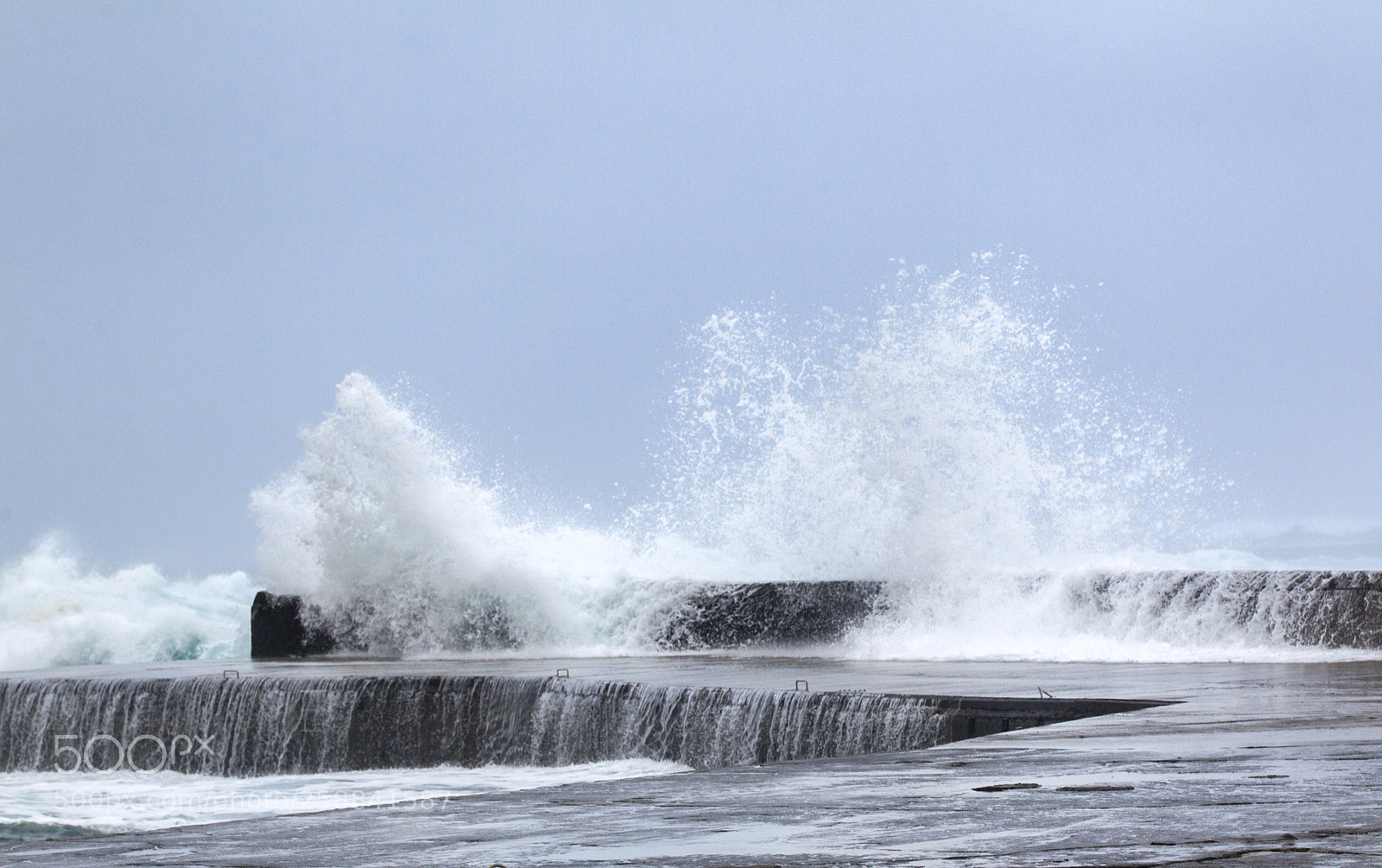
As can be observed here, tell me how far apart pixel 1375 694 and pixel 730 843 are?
13.3 ft

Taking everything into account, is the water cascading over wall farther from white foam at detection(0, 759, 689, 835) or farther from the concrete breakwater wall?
white foam at detection(0, 759, 689, 835)

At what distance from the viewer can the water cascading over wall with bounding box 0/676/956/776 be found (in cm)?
614

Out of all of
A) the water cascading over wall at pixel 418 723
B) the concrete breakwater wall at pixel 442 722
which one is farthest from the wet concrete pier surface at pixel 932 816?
the water cascading over wall at pixel 418 723

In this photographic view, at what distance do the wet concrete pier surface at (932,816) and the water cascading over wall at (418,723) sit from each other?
2.05 meters

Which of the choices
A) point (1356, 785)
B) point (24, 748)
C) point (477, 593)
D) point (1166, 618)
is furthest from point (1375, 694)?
point (477, 593)

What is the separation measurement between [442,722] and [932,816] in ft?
21.5

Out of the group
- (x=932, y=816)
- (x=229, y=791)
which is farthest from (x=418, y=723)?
(x=932, y=816)

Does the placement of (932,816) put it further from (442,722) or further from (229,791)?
(229,791)

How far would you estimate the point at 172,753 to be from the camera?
9320 mm

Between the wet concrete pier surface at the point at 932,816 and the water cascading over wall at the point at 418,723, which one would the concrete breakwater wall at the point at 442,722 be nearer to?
the water cascading over wall at the point at 418,723

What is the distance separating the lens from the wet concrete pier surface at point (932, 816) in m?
1.95

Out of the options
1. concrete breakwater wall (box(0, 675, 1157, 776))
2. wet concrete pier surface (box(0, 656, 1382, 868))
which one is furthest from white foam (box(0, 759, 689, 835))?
wet concrete pier surface (box(0, 656, 1382, 868))

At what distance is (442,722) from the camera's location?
8492mm

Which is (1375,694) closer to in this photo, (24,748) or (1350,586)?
(1350,586)
